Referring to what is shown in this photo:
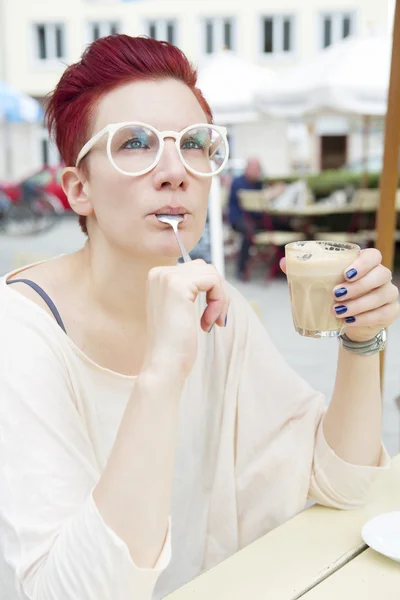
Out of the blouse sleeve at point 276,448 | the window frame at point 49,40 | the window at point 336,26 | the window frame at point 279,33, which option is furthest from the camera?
the window frame at point 49,40

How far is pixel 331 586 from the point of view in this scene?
3.67ft

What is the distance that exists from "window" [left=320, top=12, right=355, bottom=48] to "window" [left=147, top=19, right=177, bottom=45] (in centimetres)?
534

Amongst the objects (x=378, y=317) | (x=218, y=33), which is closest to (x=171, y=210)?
(x=378, y=317)

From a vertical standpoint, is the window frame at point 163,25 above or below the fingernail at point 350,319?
above

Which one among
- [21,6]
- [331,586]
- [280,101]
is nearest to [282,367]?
[331,586]

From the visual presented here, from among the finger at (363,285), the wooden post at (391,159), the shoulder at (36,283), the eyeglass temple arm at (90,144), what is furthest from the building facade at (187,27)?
the finger at (363,285)

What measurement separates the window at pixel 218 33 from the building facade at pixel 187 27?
33 millimetres

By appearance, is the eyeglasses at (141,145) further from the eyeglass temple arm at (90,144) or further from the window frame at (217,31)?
the window frame at (217,31)

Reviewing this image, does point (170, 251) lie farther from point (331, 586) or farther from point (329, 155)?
point (329, 155)

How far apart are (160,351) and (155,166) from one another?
0.37m

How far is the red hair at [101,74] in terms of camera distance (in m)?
1.27

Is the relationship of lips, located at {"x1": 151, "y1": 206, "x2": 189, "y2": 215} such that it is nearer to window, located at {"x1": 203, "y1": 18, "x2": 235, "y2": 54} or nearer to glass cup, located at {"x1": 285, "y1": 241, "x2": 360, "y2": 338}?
glass cup, located at {"x1": 285, "y1": 241, "x2": 360, "y2": 338}

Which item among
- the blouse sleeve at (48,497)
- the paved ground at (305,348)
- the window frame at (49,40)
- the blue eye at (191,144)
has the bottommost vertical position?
the paved ground at (305,348)

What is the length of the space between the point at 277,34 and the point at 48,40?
8404 mm
